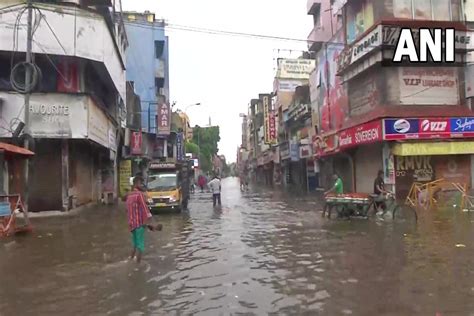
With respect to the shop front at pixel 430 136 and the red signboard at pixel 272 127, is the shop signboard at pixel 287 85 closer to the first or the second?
the red signboard at pixel 272 127

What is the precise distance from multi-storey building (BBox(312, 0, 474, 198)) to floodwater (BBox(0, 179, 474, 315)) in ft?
27.2

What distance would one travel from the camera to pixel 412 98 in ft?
81.5

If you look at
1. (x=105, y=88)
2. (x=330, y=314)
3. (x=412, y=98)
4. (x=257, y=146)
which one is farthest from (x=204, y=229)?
(x=257, y=146)

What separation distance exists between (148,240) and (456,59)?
18.1 metres

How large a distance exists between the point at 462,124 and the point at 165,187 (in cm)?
A: 1382

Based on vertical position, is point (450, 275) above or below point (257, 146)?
below

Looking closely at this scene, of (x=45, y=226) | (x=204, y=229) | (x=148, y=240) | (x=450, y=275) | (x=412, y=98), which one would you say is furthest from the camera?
(x=412, y=98)

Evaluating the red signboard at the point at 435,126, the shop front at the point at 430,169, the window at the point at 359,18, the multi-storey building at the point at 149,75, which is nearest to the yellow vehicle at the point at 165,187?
the shop front at the point at 430,169

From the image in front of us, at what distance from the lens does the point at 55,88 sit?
76.9 feet

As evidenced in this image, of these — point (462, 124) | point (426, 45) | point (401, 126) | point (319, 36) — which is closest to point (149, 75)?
point (319, 36)

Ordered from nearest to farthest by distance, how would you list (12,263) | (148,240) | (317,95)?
1. (12,263)
2. (148,240)
3. (317,95)

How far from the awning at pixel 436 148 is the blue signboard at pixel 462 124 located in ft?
1.94

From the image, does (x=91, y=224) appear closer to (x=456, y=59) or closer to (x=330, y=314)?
(x=330, y=314)

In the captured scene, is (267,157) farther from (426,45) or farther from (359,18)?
(426,45)
